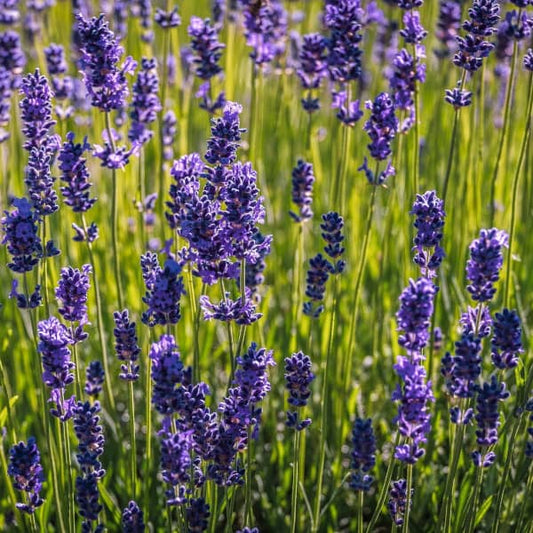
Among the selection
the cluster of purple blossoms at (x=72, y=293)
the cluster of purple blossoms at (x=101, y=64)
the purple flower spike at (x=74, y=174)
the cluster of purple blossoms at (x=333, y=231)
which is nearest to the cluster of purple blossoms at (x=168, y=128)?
the cluster of purple blossoms at (x=101, y=64)

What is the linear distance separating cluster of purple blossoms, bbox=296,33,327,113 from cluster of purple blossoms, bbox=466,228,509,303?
1.69 metres

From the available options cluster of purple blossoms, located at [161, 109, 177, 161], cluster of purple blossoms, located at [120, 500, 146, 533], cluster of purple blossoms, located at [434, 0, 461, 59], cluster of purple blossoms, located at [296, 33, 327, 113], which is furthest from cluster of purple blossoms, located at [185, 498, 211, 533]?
cluster of purple blossoms, located at [434, 0, 461, 59]

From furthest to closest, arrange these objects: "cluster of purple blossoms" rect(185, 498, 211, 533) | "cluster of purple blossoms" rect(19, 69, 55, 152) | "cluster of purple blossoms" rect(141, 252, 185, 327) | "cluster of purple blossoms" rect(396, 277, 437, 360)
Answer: "cluster of purple blossoms" rect(19, 69, 55, 152)
"cluster of purple blossoms" rect(185, 498, 211, 533)
"cluster of purple blossoms" rect(141, 252, 185, 327)
"cluster of purple blossoms" rect(396, 277, 437, 360)

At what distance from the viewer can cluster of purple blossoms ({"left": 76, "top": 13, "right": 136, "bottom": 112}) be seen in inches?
93.3

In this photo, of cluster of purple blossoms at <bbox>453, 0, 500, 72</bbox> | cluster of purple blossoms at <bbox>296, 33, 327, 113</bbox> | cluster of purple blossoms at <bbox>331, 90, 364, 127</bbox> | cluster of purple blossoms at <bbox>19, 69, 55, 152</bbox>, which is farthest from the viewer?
cluster of purple blossoms at <bbox>296, 33, 327, 113</bbox>

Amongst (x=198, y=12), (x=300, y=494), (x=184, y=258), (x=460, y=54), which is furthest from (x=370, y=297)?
(x=198, y=12)

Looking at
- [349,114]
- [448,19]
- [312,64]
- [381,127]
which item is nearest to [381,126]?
[381,127]

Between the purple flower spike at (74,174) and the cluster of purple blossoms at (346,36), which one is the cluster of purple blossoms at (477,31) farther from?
A: the purple flower spike at (74,174)

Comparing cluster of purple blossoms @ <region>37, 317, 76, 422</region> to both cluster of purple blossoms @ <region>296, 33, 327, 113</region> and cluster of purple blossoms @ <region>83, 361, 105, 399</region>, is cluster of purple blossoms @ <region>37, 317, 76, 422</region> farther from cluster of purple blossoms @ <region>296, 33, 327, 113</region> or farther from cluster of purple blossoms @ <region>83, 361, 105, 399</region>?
cluster of purple blossoms @ <region>296, 33, 327, 113</region>

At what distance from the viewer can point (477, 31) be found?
2.53 m

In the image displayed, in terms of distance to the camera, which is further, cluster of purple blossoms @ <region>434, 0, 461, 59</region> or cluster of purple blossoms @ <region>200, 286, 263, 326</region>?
cluster of purple blossoms @ <region>434, 0, 461, 59</region>

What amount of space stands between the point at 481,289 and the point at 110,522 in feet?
5.32

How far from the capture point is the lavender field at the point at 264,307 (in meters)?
2.03

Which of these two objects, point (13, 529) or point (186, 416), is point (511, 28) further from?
point (13, 529)
